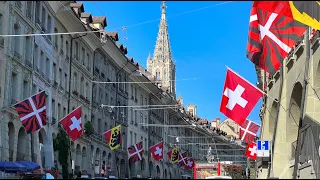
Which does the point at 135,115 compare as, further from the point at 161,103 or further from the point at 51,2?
the point at 51,2

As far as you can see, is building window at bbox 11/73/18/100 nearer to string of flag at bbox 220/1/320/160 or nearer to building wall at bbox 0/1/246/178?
building wall at bbox 0/1/246/178

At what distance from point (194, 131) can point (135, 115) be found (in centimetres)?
3715

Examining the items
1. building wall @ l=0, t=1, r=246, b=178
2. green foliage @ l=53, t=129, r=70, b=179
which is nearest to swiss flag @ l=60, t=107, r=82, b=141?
building wall @ l=0, t=1, r=246, b=178

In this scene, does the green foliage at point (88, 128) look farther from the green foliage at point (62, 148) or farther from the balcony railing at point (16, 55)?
the balcony railing at point (16, 55)

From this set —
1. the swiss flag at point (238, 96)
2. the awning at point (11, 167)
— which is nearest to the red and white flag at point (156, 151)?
the awning at point (11, 167)

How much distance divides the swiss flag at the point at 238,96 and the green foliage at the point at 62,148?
21.4m

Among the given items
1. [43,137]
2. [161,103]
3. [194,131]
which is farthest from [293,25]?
[194,131]

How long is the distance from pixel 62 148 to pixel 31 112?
15373mm

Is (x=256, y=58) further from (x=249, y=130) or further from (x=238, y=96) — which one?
(x=249, y=130)

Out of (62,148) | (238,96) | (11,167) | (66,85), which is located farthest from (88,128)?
(238,96)

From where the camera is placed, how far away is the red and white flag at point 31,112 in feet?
96.9

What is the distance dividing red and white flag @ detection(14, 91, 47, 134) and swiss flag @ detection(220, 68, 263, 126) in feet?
32.2

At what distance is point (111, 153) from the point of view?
205ft

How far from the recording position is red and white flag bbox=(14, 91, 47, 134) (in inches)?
1163
